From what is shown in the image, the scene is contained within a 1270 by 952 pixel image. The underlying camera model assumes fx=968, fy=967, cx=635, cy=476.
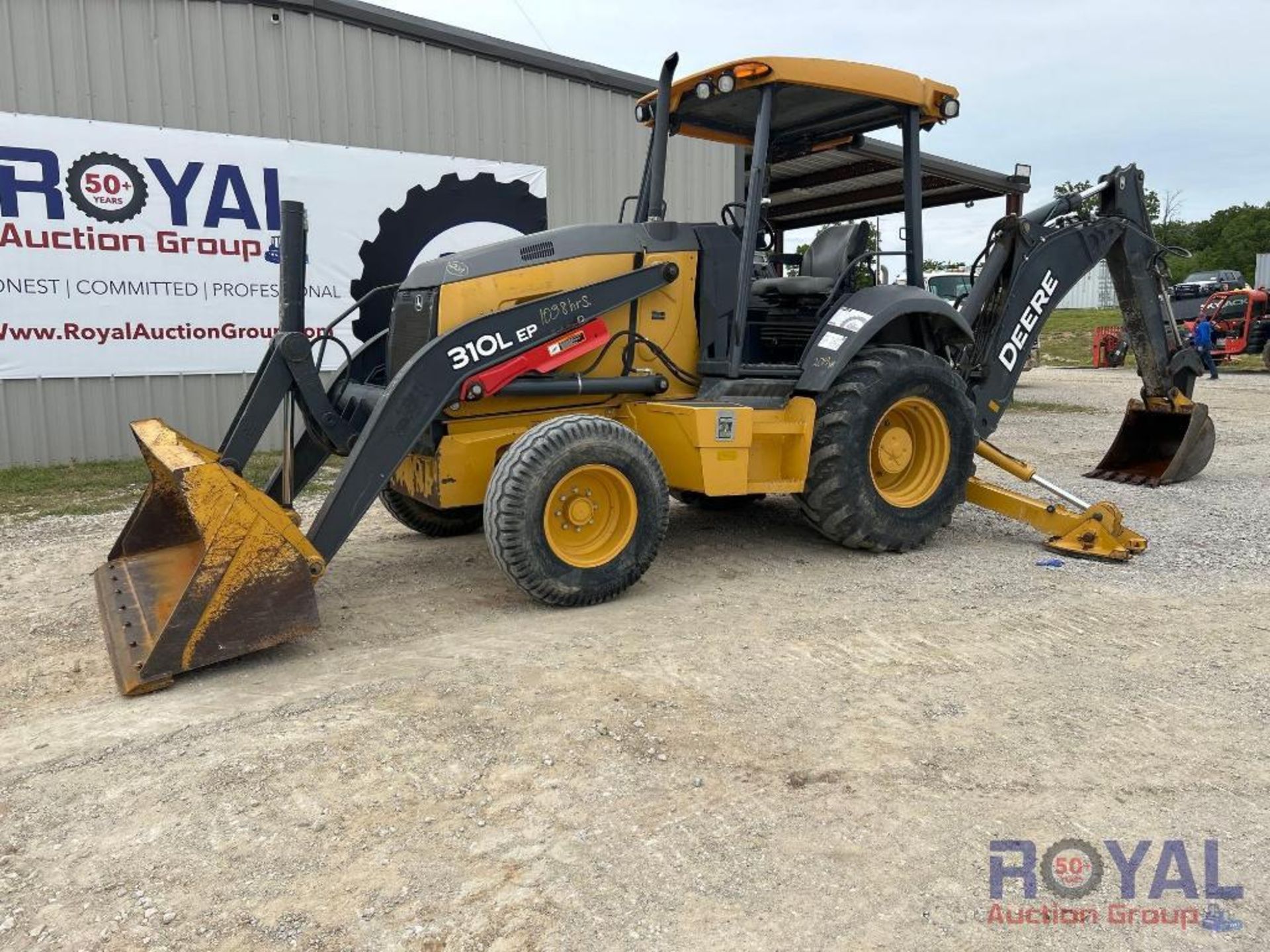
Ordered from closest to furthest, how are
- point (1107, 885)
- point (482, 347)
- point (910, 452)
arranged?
point (1107, 885), point (482, 347), point (910, 452)

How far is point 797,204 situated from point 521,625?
46.9ft

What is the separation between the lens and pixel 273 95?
32.1ft

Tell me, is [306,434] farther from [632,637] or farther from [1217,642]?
[1217,642]

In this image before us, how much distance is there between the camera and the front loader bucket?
26.2 feet

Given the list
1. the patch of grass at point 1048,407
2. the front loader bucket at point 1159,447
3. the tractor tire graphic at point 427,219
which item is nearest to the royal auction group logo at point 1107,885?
the front loader bucket at point 1159,447

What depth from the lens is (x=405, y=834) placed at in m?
2.76

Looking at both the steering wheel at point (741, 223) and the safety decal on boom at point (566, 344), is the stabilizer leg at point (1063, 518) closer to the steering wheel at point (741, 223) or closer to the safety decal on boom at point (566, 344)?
the steering wheel at point (741, 223)

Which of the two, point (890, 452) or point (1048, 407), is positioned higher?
point (890, 452)

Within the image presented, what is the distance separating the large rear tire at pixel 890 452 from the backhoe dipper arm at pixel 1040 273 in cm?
46

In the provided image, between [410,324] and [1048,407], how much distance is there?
42.0ft

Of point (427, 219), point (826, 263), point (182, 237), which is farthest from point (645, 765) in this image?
point (427, 219)

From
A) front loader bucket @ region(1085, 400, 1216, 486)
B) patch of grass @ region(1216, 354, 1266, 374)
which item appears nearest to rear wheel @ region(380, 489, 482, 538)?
front loader bucket @ region(1085, 400, 1216, 486)

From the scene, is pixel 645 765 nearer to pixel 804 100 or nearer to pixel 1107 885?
pixel 1107 885

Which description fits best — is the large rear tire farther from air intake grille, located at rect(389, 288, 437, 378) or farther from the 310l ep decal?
air intake grille, located at rect(389, 288, 437, 378)
